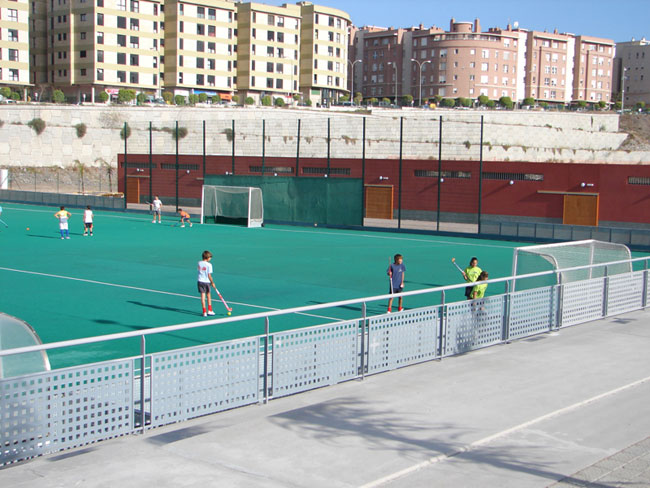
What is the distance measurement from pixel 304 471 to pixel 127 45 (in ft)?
328

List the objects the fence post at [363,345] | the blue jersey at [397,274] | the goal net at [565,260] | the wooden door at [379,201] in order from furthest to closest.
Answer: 1. the wooden door at [379,201]
2. the blue jersey at [397,274]
3. the goal net at [565,260]
4. the fence post at [363,345]

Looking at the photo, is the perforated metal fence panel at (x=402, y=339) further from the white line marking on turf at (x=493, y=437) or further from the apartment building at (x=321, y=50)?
the apartment building at (x=321, y=50)

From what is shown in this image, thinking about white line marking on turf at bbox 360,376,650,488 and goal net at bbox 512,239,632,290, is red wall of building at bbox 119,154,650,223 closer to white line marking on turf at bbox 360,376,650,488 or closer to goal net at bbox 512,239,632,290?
goal net at bbox 512,239,632,290

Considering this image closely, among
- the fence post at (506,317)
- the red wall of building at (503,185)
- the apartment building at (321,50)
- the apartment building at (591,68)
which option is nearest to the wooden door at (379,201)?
the red wall of building at (503,185)

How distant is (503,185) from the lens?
157 ft

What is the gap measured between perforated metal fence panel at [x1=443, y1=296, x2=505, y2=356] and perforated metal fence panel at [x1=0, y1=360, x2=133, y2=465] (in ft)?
20.2

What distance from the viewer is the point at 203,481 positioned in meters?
7.37

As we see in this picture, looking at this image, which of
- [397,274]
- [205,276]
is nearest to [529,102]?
[397,274]

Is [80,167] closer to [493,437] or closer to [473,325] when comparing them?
[473,325]

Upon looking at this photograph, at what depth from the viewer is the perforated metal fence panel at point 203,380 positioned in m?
9.31

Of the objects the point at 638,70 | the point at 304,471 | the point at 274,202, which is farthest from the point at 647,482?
the point at 638,70

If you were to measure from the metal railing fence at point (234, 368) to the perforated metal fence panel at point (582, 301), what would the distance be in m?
0.37

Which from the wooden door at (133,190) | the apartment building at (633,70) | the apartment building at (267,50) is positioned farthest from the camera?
the apartment building at (633,70)

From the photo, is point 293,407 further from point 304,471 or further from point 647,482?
point 647,482
